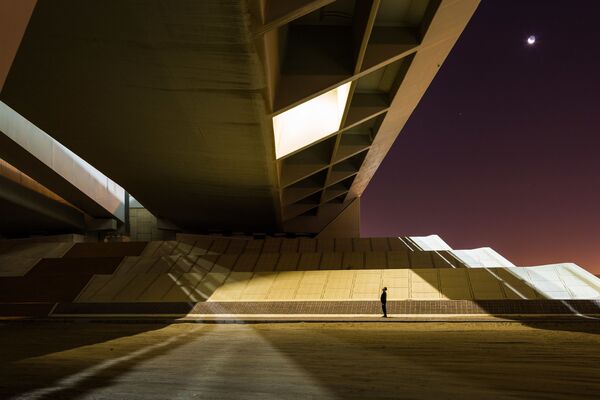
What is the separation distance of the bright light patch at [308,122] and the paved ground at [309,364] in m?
5.48

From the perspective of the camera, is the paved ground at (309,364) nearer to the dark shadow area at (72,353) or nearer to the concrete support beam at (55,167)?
the dark shadow area at (72,353)

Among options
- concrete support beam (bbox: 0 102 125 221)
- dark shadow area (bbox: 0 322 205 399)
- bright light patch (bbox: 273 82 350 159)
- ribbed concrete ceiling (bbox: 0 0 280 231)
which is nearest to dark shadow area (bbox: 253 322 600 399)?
dark shadow area (bbox: 0 322 205 399)

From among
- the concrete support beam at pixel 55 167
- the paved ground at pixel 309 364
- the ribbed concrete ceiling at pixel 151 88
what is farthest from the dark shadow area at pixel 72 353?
the concrete support beam at pixel 55 167

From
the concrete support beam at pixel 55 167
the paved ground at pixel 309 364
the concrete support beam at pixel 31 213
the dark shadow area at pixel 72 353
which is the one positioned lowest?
the dark shadow area at pixel 72 353

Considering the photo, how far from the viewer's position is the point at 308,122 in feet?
45.2

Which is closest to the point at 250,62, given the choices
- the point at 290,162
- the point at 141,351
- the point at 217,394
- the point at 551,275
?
the point at 141,351

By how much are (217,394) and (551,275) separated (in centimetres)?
1340

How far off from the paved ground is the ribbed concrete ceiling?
4.60m

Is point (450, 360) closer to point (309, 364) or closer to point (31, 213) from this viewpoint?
point (309, 364)

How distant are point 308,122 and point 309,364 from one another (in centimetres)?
934

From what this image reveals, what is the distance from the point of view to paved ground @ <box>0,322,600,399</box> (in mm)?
3893

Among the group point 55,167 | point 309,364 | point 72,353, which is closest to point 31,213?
point 55,167

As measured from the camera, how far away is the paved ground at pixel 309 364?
3.89 meters

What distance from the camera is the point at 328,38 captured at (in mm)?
10594
